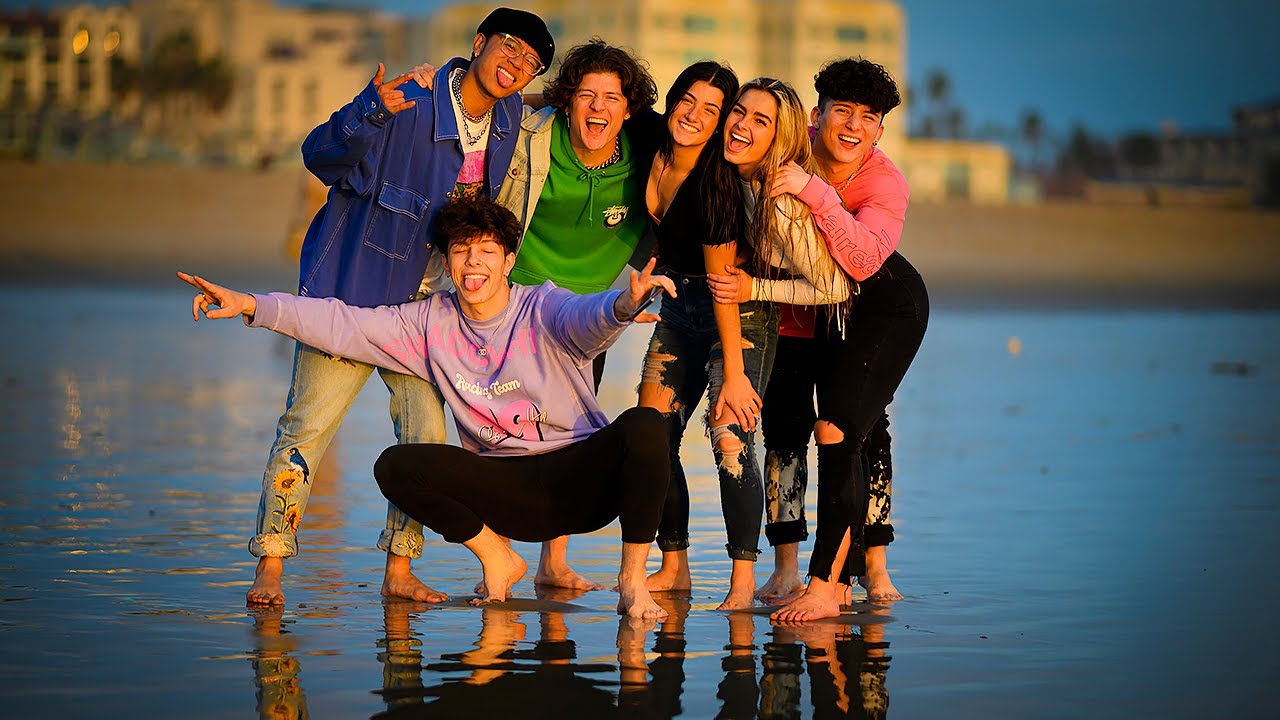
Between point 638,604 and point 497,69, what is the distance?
1.78 metres

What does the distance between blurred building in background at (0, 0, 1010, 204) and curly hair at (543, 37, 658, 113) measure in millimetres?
79844

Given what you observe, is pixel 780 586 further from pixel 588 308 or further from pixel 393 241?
pixel 393 241

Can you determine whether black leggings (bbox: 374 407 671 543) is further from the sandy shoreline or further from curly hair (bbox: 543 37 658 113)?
the sandy shoreline

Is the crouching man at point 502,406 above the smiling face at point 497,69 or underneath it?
underneath

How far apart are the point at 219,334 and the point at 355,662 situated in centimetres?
1448

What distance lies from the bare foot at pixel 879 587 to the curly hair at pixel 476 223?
1656 millimetres

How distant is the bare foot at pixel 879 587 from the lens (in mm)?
5781

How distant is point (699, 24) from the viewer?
97.8m

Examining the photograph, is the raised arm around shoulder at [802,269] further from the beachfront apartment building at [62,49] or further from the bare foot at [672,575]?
the beachfront apartment building at [62,49]

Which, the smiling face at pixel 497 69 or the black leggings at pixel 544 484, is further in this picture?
the smiling face at pixel 497 69

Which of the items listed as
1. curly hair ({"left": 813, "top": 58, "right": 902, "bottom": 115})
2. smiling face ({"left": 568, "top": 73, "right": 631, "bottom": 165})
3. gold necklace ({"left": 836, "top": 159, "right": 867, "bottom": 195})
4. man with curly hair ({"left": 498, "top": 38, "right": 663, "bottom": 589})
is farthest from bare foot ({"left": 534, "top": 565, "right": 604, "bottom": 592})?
curly hair ({"left": 813, "top": 58, "right": 902, "bottom": 115})

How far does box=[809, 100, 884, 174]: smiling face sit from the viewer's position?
5.70 metres

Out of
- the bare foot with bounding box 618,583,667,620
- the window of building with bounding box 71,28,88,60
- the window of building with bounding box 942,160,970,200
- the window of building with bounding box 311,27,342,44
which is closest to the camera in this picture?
the bare foot with bounding box 618,583,667,620

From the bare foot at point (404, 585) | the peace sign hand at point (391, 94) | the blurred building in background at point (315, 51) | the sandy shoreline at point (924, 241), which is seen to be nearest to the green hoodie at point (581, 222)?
the peace sign hand at point (391, 94)
